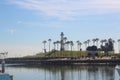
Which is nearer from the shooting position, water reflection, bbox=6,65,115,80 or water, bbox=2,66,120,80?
water, bbox=2,66,120,80

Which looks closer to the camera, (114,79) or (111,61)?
(114,79)

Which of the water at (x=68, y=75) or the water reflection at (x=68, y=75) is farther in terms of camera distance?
the water reflection at (x=68, y=75)

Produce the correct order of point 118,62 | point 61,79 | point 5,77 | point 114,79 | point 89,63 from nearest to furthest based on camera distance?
point 5,77
point 114,79
point 61,79
point 118,62
point 89,63

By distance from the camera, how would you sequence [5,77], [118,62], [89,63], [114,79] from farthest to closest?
[89,63]
[118,62]
[114,79]
[5,77]

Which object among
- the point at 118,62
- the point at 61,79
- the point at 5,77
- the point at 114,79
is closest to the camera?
the point at 5,77

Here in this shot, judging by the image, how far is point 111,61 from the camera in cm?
19162

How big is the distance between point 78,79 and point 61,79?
551 centimetres

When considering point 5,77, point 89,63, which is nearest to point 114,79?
point 5,77

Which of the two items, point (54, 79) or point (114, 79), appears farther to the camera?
point (54, 79)

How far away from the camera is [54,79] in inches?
4136

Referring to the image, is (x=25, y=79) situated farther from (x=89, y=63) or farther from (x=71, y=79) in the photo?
(x=89, y=63)

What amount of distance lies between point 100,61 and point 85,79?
94694 millimetres

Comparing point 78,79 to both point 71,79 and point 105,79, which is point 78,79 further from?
point 105,79

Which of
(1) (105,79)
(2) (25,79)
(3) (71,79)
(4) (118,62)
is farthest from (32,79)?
(4) (118,62)
